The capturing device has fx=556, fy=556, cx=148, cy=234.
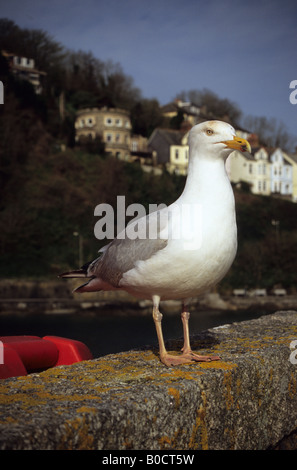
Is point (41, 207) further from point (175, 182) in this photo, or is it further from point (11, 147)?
point (175, 182)

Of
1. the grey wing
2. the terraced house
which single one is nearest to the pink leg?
the grey wing

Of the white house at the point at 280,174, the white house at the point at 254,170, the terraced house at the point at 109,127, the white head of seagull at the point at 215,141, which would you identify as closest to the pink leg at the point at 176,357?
the white head of seagull at the point at 215,141

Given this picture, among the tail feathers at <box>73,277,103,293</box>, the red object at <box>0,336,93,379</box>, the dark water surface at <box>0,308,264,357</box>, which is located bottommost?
the dark water surface at <box>0,308,264,357</box>

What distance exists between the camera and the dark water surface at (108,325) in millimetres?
31739

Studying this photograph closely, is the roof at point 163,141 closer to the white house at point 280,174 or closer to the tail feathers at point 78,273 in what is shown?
the white house at point 280,174

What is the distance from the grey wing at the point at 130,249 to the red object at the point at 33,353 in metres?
0.86

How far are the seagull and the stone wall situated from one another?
34 centimetres

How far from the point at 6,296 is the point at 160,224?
4256 cm

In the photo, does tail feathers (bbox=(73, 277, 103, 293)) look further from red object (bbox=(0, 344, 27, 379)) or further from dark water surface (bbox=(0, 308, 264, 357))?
dark water surface (bbox=(0, 308, 264, 357))

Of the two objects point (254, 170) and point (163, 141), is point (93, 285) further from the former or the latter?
point (254, 170)

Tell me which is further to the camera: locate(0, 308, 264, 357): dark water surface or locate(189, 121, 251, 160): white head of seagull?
locate(0, 308, 264, 357): dark water surface

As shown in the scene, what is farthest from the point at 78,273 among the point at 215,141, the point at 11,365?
the point at 215,141

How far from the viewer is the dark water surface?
3174 centimetres

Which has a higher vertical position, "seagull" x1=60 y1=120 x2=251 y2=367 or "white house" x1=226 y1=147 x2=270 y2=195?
"white house" x1=226 y1=147 x2=270 y2=195
